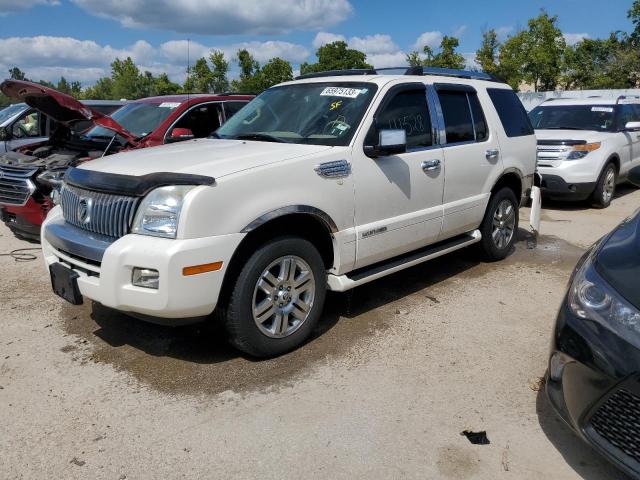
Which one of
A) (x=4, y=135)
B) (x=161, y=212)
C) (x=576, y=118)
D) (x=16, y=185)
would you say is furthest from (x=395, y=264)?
(x=4, y=135)

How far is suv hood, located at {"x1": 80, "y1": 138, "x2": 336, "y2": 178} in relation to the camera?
3.56m

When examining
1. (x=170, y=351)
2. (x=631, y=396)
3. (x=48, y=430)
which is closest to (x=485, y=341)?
(x=631, y=396)

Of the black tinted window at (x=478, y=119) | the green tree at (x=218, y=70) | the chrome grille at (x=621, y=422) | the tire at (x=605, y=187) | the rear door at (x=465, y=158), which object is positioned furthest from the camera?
the green tree at (x=218, y=70)

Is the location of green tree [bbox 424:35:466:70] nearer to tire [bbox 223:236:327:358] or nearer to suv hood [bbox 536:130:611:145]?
suv hood [bbox 536:130:611:145]

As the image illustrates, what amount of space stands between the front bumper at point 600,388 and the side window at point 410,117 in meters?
2.35

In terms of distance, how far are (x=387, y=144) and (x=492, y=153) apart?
6.27 feet

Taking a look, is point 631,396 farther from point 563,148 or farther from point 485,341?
point 563,148

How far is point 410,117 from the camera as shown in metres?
4.75

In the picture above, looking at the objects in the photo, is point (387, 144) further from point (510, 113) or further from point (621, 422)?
point (510, 113)

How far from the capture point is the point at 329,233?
13.3ft

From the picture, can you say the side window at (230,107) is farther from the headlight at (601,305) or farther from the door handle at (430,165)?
the headlight at (601,305)

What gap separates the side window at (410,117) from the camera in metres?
4.51

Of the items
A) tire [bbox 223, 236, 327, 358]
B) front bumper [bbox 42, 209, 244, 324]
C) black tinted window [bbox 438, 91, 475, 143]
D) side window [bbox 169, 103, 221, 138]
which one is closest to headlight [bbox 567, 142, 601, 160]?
black tinted window [bbox 438, 91, 475, 143]

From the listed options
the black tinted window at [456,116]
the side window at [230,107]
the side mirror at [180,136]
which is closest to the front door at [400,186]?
the black tinted window at [456,116]
